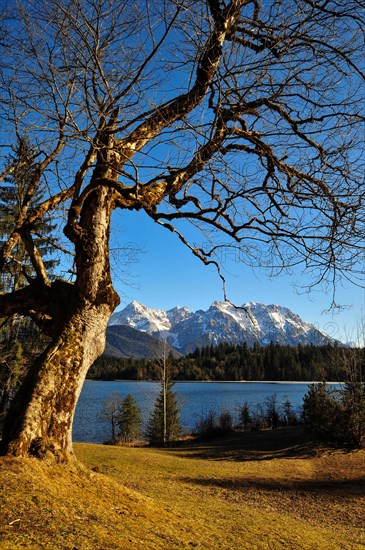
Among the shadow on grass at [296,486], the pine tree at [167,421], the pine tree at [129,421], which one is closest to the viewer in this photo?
the shadow on grass at [296,486]

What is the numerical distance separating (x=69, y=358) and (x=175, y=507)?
2.28m

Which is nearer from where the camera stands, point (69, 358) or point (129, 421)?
point (69, 358)

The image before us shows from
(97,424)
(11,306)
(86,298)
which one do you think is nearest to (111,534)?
(86,298)

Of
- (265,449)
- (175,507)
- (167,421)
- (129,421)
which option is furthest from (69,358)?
(129,421)

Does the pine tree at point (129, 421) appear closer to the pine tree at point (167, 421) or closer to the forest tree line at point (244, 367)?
the pine tree at point (167, 421)

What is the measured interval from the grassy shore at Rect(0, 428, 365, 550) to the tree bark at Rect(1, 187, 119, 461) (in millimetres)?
240

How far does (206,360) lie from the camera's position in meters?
121

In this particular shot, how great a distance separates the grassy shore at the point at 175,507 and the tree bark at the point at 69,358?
24 centimetres

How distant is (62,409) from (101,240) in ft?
6.25

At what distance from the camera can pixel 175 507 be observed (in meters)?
5.04

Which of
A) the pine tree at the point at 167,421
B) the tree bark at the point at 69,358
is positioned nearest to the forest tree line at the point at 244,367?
the pine tree at the point at 167,421

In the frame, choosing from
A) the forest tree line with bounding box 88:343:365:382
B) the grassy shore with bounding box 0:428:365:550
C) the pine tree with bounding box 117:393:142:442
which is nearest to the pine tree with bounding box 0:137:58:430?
the grassy shore with bounding box 0:428:365:550

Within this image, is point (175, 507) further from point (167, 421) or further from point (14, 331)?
point (167, 421)

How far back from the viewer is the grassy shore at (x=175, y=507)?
3004mm
